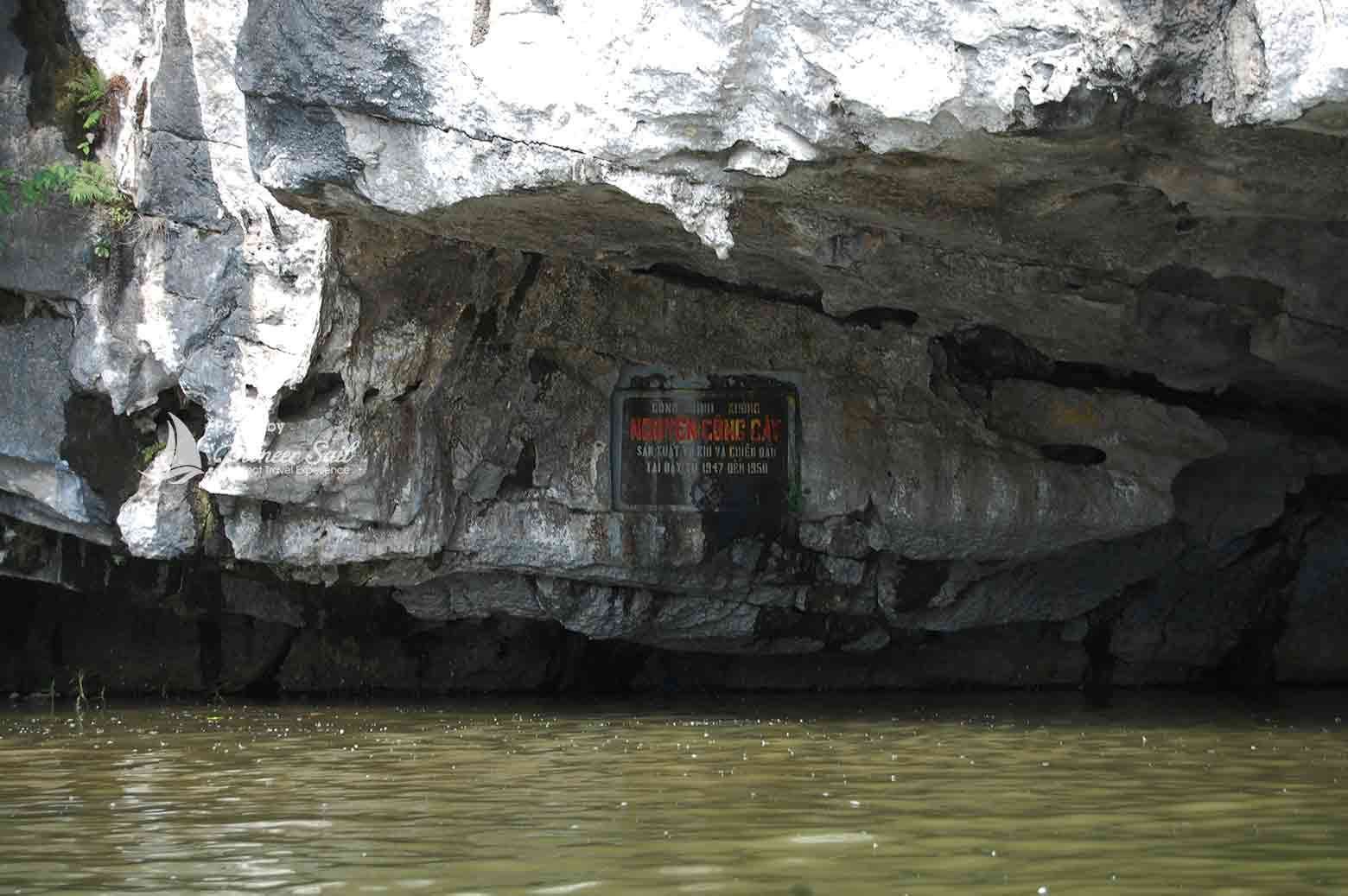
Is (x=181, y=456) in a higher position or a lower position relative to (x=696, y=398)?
lower

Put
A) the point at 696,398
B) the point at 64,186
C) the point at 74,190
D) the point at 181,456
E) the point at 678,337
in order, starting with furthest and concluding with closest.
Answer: the point at 696,398
the point at 678,337
the point at 181,456
the point at 64,186
the point at 74,190

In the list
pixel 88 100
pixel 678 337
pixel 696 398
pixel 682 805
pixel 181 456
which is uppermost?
pixel 88 100

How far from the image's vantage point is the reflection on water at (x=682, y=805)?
161 inches

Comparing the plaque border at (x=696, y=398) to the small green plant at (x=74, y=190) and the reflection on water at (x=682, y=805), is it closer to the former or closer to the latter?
the reflection on water at (x=682, y=805)

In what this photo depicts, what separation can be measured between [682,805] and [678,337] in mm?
5256

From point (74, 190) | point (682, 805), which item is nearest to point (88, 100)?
point (74, 190)

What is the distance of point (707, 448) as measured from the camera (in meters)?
10.4

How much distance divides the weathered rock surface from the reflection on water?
1820mm

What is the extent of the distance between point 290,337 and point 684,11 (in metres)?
3.32

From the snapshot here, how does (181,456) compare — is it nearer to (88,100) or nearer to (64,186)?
(64,186)

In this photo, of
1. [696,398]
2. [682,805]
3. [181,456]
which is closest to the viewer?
[682,805]

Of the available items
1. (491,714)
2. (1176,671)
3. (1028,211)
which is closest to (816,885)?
(1028,211)

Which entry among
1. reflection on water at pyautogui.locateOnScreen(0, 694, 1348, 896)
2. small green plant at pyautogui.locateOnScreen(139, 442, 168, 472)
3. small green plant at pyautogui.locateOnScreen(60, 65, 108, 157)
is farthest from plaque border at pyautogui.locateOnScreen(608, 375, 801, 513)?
small green plant at pyautogui.locateOnScreen(60, 65, 108, 157)

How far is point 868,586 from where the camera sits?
1091 cm
